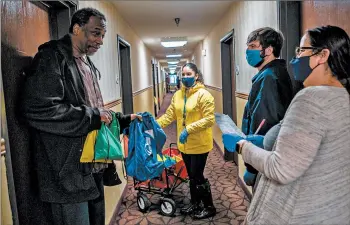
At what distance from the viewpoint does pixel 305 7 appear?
6.99 feet

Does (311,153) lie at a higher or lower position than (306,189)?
higher

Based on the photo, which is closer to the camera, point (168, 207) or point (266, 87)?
point (266, 87)

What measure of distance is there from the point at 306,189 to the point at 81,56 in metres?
1.22

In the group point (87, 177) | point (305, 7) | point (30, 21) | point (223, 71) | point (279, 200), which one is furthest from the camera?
point (223, 71)

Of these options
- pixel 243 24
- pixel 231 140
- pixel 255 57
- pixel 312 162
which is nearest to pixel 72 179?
pixel 231 140

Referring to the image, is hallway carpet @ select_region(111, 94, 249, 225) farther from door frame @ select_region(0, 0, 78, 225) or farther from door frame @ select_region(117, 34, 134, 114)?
door frame @ select_region(0, 0, 78, 225)

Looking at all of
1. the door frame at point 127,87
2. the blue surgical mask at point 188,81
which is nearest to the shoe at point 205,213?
the blue surgical mask at point 188,81

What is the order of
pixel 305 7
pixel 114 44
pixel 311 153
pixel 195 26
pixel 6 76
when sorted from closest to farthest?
pixel 311 153 < pixel 6 76 < pixel 305 7 < pixel 114 44 < pixel 195 26

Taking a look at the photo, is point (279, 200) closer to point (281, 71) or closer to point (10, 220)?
point (281, 71)

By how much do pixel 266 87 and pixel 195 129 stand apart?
1173mm

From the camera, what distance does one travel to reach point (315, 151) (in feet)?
3.11

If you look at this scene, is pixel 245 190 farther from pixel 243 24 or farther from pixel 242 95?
pixel 243 24

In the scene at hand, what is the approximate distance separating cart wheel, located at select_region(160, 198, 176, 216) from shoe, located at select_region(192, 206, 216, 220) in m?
0.22

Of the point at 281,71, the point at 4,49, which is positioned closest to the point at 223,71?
the point at 281,71
